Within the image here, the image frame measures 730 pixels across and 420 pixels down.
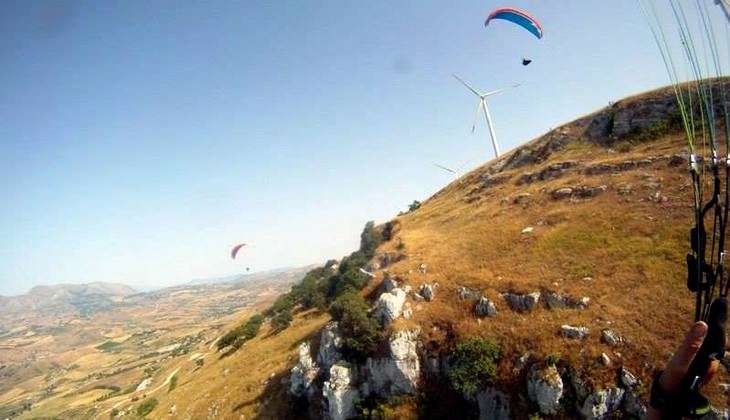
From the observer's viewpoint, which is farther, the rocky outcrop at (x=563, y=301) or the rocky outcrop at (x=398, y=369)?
the rocky outcrop at (x=398, y=369)

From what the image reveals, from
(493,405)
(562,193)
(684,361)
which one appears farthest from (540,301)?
(684,361)

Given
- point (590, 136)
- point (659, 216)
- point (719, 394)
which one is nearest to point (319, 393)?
point (719, 394)

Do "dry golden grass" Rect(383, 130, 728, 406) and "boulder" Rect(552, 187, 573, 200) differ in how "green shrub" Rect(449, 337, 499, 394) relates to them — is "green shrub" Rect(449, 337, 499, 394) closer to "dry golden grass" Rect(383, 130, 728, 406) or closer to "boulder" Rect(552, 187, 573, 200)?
"dry golden grass" Rect(383, 130, 728, 406)

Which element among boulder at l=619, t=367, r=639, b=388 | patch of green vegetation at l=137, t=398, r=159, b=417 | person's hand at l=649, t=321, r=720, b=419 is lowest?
patch of green vegetation at l=137, t=398, r=159, b=417

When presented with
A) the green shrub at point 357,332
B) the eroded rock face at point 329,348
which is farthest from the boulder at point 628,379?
the eroded rock face at point 329,348

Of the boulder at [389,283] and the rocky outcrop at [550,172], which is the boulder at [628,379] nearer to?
the boulder at [389,283]

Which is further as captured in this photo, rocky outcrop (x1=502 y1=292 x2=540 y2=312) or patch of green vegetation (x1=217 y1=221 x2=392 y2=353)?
patch of green vegetation (x1=217 y1=221 x2=392 y2=353)

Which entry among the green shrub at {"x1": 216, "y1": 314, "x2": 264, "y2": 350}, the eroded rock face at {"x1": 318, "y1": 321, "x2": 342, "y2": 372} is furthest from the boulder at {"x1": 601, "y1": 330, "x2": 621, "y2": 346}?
the green shrub at {"x1": 216, "y1": 314, "x2": 264, "y2": 350}
